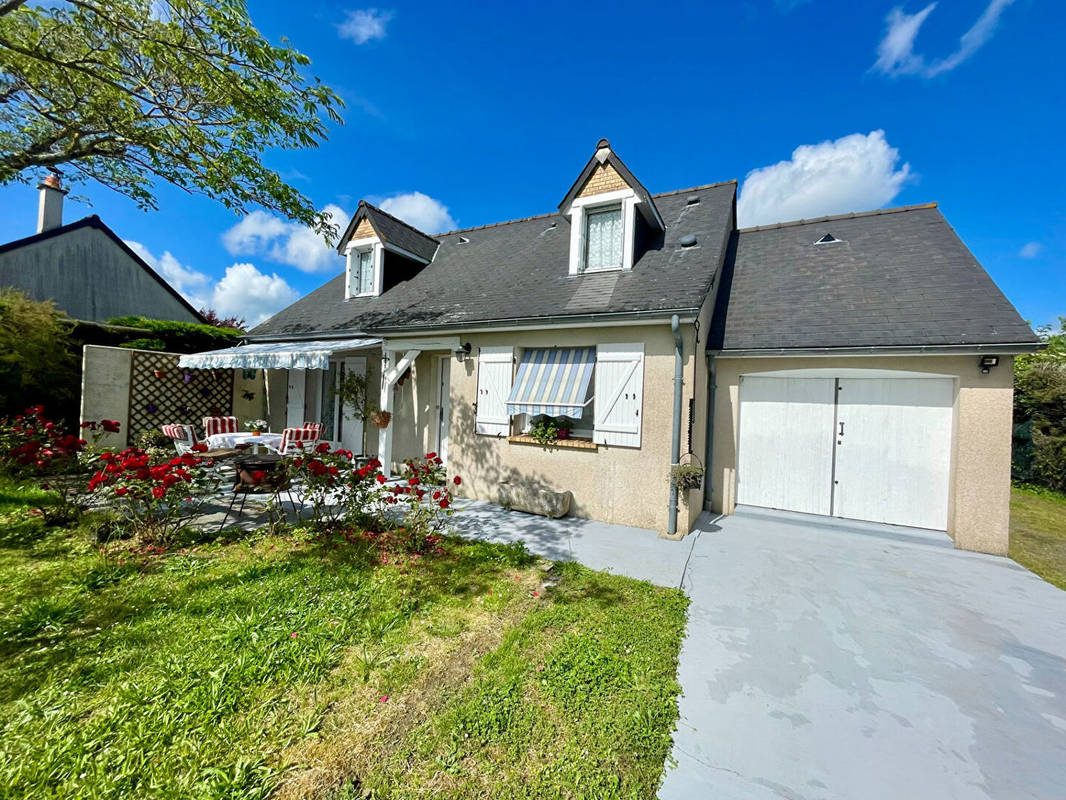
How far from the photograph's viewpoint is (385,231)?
15938mm

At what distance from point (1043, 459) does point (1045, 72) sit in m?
12.2

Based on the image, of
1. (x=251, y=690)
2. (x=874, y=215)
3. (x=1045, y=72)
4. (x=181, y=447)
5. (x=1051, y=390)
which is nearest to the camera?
(x=251, y=690)

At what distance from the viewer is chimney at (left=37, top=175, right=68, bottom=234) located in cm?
1977

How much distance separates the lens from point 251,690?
3.87 m

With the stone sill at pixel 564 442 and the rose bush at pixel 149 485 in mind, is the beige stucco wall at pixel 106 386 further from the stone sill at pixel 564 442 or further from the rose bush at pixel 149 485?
the stone sill at pixel 564 442

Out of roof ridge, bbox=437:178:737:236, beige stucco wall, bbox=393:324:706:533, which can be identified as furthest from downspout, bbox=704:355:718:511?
roof ridge, bbox=437:178:737:236

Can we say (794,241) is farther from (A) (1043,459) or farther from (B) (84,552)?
(B) (84,552)

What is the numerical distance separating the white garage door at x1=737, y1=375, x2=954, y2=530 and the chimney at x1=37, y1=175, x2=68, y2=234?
3245cm

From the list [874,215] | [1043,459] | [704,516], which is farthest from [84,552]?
→ [1043,459]

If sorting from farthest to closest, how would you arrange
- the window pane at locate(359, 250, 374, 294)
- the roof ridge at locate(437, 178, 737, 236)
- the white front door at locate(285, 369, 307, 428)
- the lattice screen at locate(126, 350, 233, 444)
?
the window pane at locate(359, 250, 374, 294)
the white front door at locate(285, 369, 307, 428)
the lattice screen at locate(126, 350, 233, 444)
the roof ridge at locate(437, 178, 737, 236)

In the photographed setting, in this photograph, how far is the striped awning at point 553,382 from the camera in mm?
9712

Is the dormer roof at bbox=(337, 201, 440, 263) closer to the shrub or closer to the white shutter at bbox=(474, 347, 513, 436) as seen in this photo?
the white shutter at bbox=(474, 347, 513, 436)

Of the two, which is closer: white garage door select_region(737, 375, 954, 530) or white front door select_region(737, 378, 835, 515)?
white garage door select_region(737, 375, 954, 530)

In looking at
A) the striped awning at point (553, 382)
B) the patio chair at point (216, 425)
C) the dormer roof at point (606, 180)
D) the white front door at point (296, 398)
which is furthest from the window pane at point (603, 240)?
the patio chair at point (216, 425)
